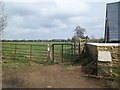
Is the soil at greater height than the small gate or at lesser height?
lesser

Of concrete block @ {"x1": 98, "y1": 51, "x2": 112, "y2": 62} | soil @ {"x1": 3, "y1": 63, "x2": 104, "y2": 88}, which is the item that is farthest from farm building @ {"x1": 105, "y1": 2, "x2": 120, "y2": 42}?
soil @ {"x1": 3, "y1": 63, "x2": 104, "y2": 88}

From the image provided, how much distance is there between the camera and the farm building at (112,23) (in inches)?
783

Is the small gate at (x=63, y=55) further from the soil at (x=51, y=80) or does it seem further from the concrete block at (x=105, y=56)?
the concrete block at (x=105, y=56)

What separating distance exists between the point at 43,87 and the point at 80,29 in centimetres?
5382

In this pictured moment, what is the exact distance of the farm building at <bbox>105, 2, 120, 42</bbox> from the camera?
1990cm

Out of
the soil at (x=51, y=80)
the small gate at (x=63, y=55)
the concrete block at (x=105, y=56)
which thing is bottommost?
the soil at (x=51, y=80)

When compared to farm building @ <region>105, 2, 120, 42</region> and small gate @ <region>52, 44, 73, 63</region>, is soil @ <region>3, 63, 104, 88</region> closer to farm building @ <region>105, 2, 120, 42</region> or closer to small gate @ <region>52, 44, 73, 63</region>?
small gate @ <region>52, 44, 73, 63</region>

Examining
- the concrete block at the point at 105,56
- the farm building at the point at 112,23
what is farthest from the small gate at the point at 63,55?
the concrete block at the point at 105,56

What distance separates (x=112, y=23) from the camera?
68.4 feet

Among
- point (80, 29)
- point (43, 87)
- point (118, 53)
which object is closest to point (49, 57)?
point (118, 53)

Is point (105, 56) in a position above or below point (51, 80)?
above

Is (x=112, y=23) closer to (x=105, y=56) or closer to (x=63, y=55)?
(x=63, y=55)

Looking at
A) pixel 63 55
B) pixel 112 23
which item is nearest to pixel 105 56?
pixel 63 55

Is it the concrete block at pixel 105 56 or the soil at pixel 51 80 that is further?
the concrete block at pixel 105 56
